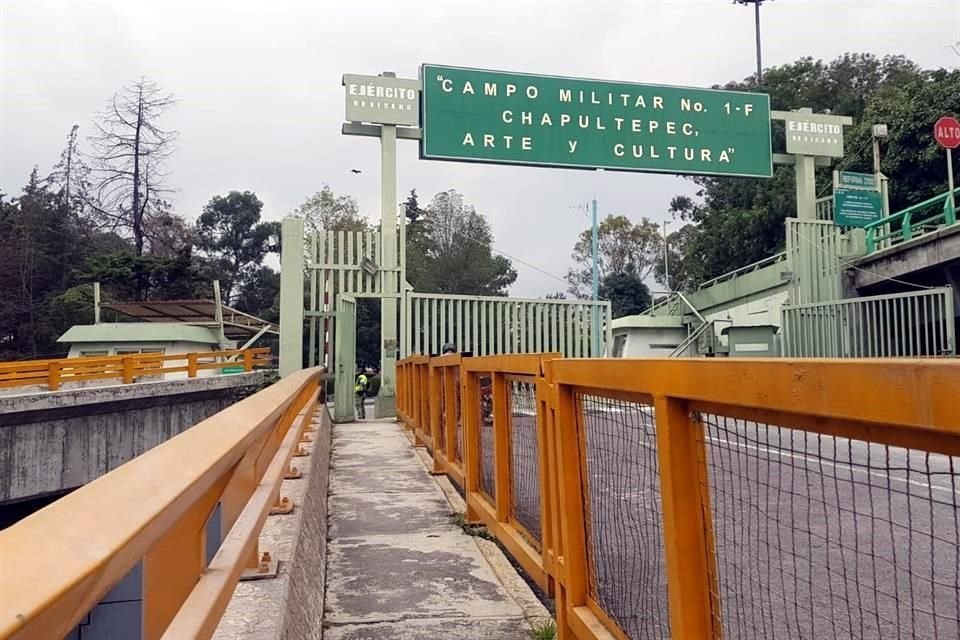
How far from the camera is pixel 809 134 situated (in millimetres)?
20391

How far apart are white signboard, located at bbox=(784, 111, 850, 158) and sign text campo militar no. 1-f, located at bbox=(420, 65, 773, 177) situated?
166 centimetres

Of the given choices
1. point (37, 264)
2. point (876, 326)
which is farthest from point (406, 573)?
point (37, 264)

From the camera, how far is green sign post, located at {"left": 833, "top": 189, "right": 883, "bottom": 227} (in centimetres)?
2092

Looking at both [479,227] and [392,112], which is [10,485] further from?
[479,227]

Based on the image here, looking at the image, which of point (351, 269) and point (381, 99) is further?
point (381, 99)

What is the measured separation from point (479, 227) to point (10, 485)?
46647 mm

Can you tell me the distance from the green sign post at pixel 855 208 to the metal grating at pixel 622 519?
2009 cm

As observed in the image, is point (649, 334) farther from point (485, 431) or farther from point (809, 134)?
point (485, 431)

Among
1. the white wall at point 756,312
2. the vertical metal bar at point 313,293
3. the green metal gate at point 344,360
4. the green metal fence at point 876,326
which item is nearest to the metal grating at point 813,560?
the green metal gate at point 344,360

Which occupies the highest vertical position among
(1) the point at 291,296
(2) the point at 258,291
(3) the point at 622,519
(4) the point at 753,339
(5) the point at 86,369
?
(2) the point at 258,291

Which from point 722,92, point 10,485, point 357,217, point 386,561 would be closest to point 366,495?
point 386,561

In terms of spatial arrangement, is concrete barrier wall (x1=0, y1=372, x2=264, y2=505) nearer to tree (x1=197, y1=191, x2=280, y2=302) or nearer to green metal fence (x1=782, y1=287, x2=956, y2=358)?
green metal fence (x1=782, y1=287, x2=956, y2=358)

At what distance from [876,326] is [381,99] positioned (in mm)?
13532

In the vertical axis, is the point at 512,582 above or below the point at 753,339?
below
